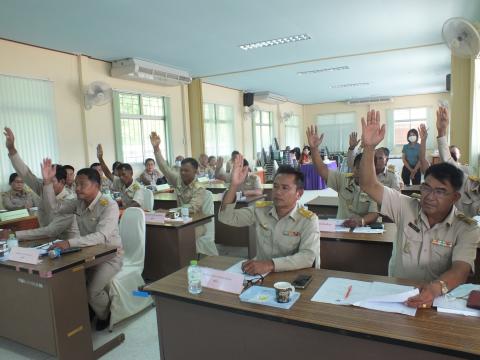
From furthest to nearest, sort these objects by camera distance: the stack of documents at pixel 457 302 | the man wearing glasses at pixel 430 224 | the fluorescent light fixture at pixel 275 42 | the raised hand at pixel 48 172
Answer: the fluorescent light fixture at pixel 275 42, the raised hand at pixel 48 172, the man wearing glasses at pixel 430 224, the stack of documents at pixel 457 302

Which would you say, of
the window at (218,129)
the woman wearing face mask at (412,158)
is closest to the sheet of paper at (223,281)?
the woman wearing face mask at (412,158)

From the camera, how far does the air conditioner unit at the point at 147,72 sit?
22.4 ft

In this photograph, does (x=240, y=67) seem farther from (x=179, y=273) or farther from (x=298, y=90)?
(x=179, y=273)

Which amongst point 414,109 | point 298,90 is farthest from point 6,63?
point 414,109

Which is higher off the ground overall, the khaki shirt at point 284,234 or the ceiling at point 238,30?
the ceiling at point 238,30

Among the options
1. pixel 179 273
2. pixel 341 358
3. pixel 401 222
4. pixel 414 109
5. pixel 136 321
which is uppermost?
pixel 414 109

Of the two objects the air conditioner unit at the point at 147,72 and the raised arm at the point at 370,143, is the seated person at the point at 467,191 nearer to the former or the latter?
the raised arm at the point at 370,143

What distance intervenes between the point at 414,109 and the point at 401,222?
1610 centimetres

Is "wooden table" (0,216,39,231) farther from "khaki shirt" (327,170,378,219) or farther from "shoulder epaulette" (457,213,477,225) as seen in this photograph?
→ "shoulder epaulette" (457,213,477,225)

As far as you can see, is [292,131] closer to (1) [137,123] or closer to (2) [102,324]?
(1) [137,123]

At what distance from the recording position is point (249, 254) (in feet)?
15.0

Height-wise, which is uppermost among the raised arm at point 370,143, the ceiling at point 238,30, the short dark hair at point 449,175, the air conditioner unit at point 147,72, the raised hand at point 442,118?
the ceiling at point 238,30

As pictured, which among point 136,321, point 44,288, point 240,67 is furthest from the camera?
point 240,67

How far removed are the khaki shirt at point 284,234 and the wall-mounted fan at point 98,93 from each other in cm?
490
